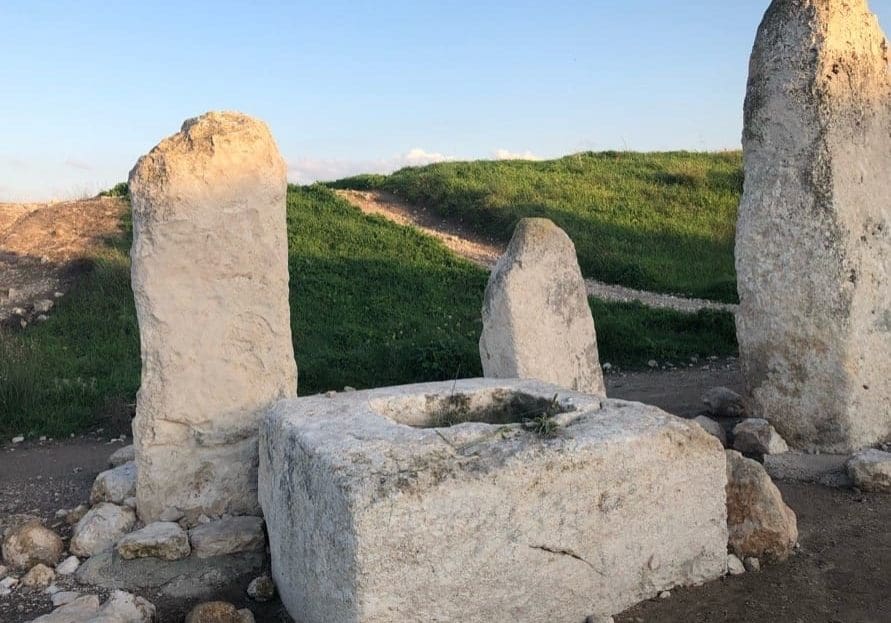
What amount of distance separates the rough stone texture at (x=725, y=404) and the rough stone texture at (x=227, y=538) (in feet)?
15.8

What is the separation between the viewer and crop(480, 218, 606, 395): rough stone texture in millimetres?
6844

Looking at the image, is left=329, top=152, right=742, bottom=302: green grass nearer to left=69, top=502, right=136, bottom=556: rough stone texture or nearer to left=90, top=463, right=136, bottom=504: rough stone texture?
left=90, top=463, right=136, bottom=504: rough stone texture

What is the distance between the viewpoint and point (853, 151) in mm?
7168

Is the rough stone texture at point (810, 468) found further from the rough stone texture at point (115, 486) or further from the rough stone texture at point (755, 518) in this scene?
the rough stone texture at point (115, 486)

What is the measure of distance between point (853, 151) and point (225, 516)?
5587mm

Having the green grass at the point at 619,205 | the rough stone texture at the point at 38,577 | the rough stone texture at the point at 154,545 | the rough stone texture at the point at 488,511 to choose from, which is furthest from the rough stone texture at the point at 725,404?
the green grass at the point at 619,205

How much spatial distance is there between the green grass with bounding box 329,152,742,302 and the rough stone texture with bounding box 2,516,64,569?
11647mm

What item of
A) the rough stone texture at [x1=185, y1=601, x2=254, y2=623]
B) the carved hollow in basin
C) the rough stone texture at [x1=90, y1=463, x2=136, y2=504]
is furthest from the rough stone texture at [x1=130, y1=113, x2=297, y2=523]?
the rough stone texture at [x1=185, y1=601, x2=254, y2=623]

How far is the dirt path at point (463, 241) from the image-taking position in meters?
14.3

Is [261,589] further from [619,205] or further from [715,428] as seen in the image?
[619,205]

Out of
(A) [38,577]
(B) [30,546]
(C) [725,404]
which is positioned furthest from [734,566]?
(B) [30,546]

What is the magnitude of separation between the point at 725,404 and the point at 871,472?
2.19 m

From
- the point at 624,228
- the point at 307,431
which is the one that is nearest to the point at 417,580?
the point at 307,431

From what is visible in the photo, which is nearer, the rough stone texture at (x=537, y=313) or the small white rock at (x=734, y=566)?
the small white rock at (x=734, y=566)
